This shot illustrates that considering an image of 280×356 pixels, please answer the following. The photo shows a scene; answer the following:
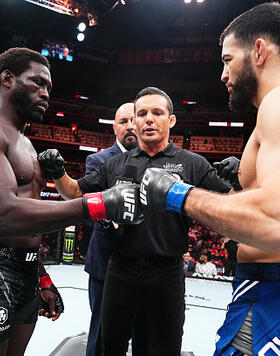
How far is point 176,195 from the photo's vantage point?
1026 millimetres

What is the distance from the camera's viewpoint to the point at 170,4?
1574 centimetres

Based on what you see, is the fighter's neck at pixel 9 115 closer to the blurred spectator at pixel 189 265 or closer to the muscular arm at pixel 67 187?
the muscular arm at pixel 67 187

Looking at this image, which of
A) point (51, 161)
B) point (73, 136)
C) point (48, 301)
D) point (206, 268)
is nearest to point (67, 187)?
point (51, 161)

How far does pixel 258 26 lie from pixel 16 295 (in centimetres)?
156

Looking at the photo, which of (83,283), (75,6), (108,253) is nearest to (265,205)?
(108,253)

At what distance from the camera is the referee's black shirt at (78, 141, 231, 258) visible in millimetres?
1699

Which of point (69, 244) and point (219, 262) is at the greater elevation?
point (69, 244)

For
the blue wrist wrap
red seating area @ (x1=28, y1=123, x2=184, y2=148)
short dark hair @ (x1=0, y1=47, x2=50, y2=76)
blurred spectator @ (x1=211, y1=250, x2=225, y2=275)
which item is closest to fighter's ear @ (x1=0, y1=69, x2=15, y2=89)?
short dark hair @ (x1=0, y1=47, x2=50, y2=76)

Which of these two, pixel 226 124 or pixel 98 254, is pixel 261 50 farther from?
pixel 226 124

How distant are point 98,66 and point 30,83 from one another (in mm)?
18545

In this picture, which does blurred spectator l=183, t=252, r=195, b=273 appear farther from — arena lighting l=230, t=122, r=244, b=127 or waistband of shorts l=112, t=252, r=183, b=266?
arena lighting l=230, t=122, r=244, b=127

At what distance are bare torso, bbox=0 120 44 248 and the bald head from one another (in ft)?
3.67

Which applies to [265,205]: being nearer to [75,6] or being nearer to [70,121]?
[75,6]

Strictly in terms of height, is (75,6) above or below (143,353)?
above
